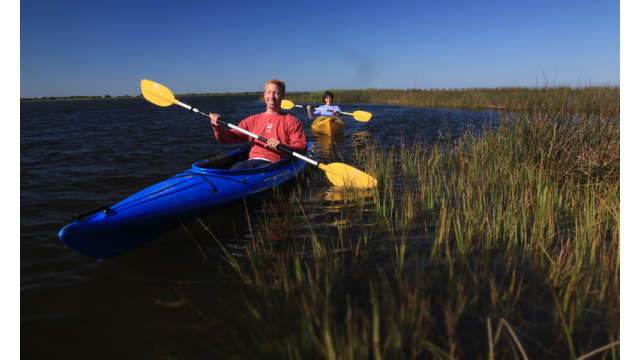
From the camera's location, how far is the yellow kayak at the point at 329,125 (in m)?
10.9

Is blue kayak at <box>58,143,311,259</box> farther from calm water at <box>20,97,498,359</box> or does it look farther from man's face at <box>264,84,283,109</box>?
man's face at <box>264,84,283,109</box>

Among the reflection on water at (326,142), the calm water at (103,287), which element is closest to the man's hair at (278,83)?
the calm water at (103,287)

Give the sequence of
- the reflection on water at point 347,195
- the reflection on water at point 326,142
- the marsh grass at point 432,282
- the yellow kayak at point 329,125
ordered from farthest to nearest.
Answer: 1. the yellow kayak at point 329,125
2. the reflection on water at point 326,142
3. the reflection on water at point 347,195
4. the marsh grass at point 432,282

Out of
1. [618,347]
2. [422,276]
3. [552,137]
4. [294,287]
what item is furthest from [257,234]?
[552,137]

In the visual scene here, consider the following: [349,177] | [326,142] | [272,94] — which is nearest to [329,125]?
[326,142]

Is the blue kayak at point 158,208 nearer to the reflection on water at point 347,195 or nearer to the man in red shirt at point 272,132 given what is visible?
the man in red shirt at point 272,132

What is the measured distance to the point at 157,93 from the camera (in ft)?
18.7

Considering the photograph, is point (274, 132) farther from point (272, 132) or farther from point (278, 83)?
point (278, 83)

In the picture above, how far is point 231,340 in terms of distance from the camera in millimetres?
1971

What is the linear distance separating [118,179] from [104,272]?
3.80m

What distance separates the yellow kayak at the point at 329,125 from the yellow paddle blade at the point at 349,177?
5988 mm

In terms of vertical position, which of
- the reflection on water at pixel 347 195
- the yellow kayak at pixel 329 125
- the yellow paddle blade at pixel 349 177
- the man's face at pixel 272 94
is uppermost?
the yellow kayak at pixel 329 125

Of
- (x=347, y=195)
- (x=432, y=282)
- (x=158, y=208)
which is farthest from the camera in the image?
(x=347, y=195)

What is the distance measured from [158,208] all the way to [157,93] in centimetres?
344
